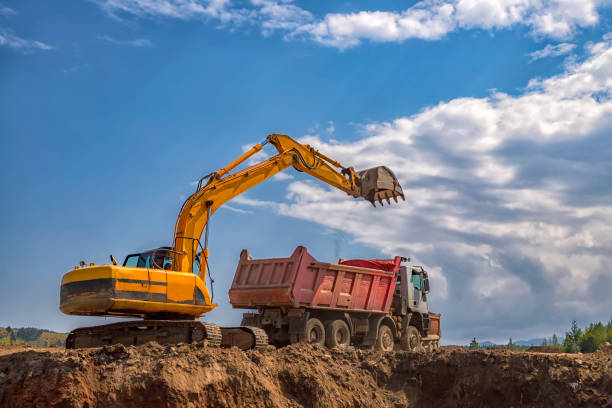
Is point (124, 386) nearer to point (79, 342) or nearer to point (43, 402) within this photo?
point (43, 402)

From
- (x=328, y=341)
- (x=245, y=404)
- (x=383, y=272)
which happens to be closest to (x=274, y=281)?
(x=328, y=341)

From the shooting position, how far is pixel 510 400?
43.1 feet

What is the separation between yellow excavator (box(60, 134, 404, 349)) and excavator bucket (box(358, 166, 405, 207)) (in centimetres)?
685

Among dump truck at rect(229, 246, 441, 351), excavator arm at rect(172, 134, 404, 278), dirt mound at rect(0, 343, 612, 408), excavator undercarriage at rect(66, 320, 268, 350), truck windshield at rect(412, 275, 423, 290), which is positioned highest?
excavator arm at rect(172, 134, 404, 278)

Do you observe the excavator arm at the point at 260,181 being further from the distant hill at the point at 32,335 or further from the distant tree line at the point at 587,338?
the distant hill at the point at 32,335

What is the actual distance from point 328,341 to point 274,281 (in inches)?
96.3

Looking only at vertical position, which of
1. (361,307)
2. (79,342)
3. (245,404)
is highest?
(361,307)

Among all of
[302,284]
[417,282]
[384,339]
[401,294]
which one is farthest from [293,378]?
[417,282]

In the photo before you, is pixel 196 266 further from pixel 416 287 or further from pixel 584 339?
pixel 584 339

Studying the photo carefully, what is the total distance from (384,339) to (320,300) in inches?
150

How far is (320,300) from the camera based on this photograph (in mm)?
17891

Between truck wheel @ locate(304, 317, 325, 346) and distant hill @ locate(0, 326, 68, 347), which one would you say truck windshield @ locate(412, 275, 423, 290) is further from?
distant hill @ locate(0, 326, 68, 347)

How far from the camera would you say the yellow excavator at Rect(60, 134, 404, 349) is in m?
12.9

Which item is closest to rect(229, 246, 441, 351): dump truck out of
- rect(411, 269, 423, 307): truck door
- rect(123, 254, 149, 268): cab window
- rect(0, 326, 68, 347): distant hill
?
rect(411, 269, 423, 307): truck door
